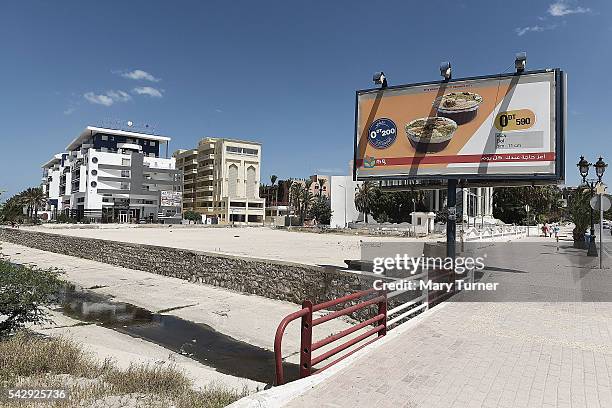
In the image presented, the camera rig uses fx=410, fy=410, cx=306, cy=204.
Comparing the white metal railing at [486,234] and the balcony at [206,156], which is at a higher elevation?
the balcony at [206,156]

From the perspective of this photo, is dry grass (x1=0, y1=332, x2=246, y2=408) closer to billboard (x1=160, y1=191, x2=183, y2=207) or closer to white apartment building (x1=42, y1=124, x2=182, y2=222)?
white apartment building (x1=42, y1=124, x2=182, y2=222)

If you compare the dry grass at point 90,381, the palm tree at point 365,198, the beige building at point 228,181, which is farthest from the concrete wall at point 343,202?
the dry grass at point 90,381

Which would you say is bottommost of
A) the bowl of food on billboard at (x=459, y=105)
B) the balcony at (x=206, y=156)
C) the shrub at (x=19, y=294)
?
the shrub at (x=19, y=294)

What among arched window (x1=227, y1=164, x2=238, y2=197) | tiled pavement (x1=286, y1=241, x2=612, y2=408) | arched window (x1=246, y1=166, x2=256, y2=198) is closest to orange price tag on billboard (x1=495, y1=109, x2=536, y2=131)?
tiled pavement (x1=286, y1=241, x2=612, y2=408)

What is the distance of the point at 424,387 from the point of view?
4.79 meters

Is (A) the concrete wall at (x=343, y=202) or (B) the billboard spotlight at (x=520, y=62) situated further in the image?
(A) the concrete wall at (x=343, y=202)

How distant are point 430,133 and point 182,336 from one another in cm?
967

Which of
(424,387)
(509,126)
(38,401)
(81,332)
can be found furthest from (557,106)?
(81,332)

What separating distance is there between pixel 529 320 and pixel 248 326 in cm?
781

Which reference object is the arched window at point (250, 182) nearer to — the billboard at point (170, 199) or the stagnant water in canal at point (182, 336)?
the billboard at point (170, 199)

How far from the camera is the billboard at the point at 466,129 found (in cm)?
1170

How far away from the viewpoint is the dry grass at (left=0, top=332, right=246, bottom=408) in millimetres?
5163

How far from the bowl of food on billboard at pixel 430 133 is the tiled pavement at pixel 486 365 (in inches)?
229

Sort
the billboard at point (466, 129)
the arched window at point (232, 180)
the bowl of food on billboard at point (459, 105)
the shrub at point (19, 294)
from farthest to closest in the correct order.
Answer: the arched window at point (232, 180) < the bowl of food on billboard at point (459, 105) < the billboard at point (466, 129) < the shrub at point (19, 294)
